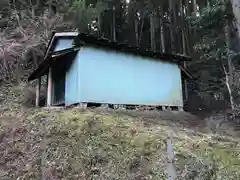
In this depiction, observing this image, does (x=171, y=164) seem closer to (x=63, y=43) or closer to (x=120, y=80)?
(x=120, y=80)

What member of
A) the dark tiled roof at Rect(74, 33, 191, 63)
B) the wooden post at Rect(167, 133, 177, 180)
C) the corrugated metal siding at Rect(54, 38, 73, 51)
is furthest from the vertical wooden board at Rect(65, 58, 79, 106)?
the wooden post at Rect(167, 133, 177, 180)

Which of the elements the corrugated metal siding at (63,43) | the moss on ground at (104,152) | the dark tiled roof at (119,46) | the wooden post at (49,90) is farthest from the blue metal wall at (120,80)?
the moss on ground at (104,152)

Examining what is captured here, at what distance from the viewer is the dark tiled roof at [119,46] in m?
9.97

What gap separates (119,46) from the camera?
10.7m

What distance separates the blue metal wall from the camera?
32.6ft

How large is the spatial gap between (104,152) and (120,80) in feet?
16.0

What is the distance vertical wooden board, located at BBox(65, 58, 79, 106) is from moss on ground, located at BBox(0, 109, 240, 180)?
6.40 ft

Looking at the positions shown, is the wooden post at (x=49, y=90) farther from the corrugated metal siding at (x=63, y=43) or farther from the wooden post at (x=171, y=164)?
the wooden post at (x=171, y=164)

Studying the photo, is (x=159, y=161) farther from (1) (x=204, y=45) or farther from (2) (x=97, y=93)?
(1) (x=204, y=45)

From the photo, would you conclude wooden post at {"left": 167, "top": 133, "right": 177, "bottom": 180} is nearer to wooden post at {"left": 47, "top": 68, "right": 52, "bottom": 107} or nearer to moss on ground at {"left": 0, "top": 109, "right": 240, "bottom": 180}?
moss on ground at {"left": 0, "top": 109, "right": 240, "bottom": 180}

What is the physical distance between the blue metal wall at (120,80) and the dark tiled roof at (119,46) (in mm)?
192

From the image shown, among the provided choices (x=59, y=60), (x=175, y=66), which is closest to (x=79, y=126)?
(x=59, y=60)

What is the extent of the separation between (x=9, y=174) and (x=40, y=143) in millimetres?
996

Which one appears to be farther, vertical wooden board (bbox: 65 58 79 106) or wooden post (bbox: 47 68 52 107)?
wooden post (bbox: 47 68 52 107)
